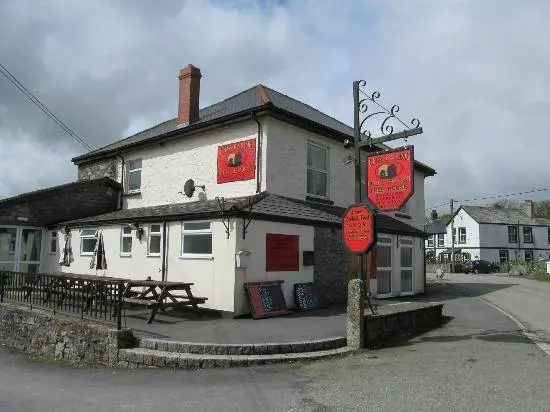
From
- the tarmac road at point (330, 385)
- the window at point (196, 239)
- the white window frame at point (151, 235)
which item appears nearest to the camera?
the tarmac road at point (330, 385)

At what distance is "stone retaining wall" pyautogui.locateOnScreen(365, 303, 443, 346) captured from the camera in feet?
32.1

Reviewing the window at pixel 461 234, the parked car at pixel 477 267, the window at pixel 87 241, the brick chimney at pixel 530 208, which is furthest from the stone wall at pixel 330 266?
the brick chimney at pixel 530 208

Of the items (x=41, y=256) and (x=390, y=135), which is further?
(x=41, y=256)

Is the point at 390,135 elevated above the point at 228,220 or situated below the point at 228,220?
above

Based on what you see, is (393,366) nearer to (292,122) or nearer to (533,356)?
(533,356)

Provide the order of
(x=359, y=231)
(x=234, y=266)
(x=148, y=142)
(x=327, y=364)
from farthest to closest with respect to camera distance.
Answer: (x=148, y=142) → (x=234, y=266) → (x=359, y=231) → (x=327, y=364)

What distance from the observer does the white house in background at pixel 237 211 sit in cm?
1308

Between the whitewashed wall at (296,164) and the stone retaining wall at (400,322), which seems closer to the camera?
the stone retaining wall at (400,322)

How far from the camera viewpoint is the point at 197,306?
1275 cm

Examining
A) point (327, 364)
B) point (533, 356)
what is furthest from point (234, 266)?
point (533, 356)

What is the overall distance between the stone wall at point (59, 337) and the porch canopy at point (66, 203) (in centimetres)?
676

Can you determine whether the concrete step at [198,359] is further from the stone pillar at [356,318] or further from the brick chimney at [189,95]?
the brick chimney at [189,95]

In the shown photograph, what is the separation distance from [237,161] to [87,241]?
714 centimetres

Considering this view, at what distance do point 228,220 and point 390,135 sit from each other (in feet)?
15.4
